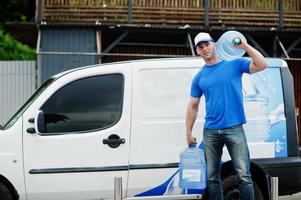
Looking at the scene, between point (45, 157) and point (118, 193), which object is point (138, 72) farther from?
point (118, 193)

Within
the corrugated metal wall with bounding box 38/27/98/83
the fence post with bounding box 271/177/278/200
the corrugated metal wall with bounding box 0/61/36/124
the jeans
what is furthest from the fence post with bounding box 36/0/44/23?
the fence post with bounding box 271/177/278/200

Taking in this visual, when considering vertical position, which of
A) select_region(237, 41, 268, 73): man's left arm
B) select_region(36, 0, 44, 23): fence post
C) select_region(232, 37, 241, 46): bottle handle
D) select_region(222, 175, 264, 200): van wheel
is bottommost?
select_region(222, 175, 264, 200): van wheel

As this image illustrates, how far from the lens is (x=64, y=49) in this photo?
1339 centimetres

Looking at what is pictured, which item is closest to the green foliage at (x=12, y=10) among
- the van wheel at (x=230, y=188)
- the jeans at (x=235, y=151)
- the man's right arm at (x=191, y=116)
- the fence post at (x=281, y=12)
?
the fence post at (x=281, y=12)

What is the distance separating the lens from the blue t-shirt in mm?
5844

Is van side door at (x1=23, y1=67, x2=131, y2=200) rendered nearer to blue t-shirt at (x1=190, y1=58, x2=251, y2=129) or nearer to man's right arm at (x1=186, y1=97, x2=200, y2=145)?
man's right arm at (x1=186, y1=97, x2=200, y2=145)

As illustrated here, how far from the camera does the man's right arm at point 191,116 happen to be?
6180 mm

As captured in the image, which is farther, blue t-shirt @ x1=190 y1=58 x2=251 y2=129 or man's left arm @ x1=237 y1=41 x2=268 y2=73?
blue t-shirt @ x1=190 y1=58 x2=251 y2=129

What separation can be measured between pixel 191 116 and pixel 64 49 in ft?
25.0

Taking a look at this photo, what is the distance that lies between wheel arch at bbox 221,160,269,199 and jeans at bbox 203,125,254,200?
0.75 meters

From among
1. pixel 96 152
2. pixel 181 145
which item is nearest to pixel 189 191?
pixel 181 145

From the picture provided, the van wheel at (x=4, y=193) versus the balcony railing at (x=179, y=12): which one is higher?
the balcony railing at (x=179, y=12)

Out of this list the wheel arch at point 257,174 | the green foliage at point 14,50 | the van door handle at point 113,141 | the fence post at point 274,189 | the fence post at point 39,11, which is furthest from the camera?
the green foliage at point 14,50

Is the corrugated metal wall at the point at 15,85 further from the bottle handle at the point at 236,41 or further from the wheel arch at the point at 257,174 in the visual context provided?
the bottle handle at the point at 236,41
